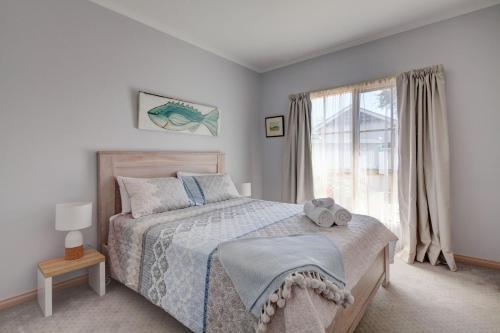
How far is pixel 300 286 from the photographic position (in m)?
1.08

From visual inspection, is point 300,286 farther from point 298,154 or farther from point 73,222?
point 298,154

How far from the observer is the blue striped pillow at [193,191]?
2713 millimetres

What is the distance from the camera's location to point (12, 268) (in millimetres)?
1997

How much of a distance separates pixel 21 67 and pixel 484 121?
4243mm

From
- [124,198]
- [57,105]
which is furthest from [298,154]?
[57,105]

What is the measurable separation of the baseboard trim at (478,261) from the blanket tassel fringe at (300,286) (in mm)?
2362

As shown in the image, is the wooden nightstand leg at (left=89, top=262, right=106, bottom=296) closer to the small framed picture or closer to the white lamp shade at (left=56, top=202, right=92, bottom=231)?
the white lamp shade at (left=56, top=202, right=92, bottom=231)

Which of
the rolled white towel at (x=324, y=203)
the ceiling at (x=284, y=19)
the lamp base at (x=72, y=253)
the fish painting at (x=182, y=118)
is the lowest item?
the lamp base at (x=72, y=253)

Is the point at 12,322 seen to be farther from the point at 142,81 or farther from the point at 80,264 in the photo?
the point at 142,81

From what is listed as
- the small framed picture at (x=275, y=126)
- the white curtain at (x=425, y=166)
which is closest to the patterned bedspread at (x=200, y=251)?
the white curtain at (x=425, y=166)

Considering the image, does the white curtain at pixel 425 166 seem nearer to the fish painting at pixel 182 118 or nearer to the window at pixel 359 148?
the window at pixel 359 148

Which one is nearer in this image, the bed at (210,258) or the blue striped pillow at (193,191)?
the bed at (210,258)

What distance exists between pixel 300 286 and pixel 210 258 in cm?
53

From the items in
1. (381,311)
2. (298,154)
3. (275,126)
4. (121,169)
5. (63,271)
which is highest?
(275,126)
